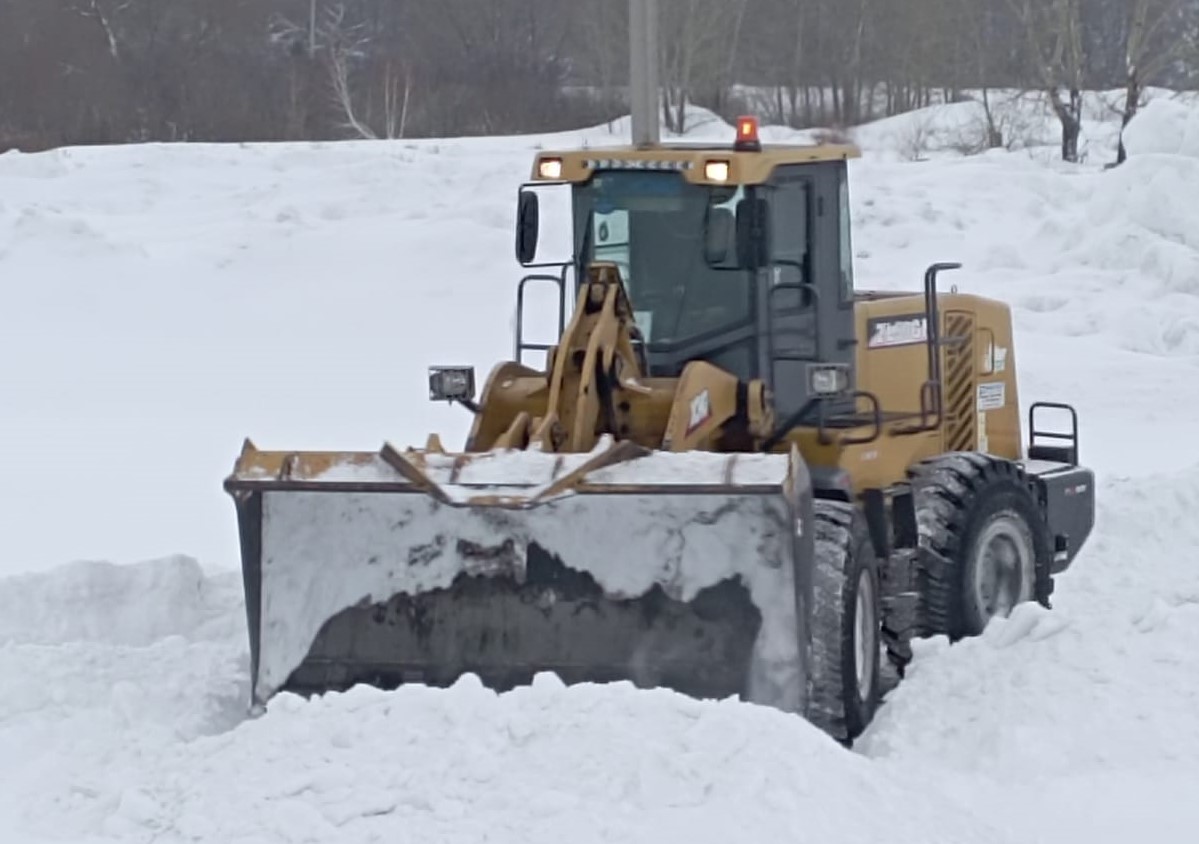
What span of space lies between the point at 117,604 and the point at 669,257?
9.43ft

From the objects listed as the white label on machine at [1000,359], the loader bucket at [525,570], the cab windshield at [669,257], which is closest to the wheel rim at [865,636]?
the loader bucket at [525,570]

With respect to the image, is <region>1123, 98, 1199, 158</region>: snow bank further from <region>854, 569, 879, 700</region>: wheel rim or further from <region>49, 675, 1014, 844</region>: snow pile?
<region>49, 675, 1014, 844</region>: snow pile

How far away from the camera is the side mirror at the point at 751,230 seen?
8.41 metres

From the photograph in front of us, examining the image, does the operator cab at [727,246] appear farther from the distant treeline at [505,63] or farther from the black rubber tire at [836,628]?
the distant treeline at [505,63]

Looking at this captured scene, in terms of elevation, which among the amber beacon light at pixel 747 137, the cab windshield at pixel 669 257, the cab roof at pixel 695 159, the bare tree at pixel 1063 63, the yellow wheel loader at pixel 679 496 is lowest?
the yellow wheel loader at pixel 679 496

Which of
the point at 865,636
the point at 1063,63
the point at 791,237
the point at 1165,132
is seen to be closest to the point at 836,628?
the point at 865,636

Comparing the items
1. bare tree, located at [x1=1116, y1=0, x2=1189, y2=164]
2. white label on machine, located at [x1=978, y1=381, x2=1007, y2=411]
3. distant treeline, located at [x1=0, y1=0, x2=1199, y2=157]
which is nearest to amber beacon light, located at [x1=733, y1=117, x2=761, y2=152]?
white label on machine, located at [x1=978, y1=381, x2=1007, y2=411]

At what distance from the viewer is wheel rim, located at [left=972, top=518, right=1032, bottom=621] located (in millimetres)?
9625

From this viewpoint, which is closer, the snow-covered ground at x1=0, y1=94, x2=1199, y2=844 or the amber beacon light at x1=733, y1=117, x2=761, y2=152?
the snow-covered ground at x1=0, y1=94, x2=1199, y2=844

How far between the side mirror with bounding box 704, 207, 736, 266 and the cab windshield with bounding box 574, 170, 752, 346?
8 cm

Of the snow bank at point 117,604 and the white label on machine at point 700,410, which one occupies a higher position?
the white label on machine at point 700,410

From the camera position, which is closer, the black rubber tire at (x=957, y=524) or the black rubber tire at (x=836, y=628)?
the black rubber tire at (x=836, y=628)

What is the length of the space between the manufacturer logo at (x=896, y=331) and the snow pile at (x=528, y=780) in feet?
9.68

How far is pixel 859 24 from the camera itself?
145ft
